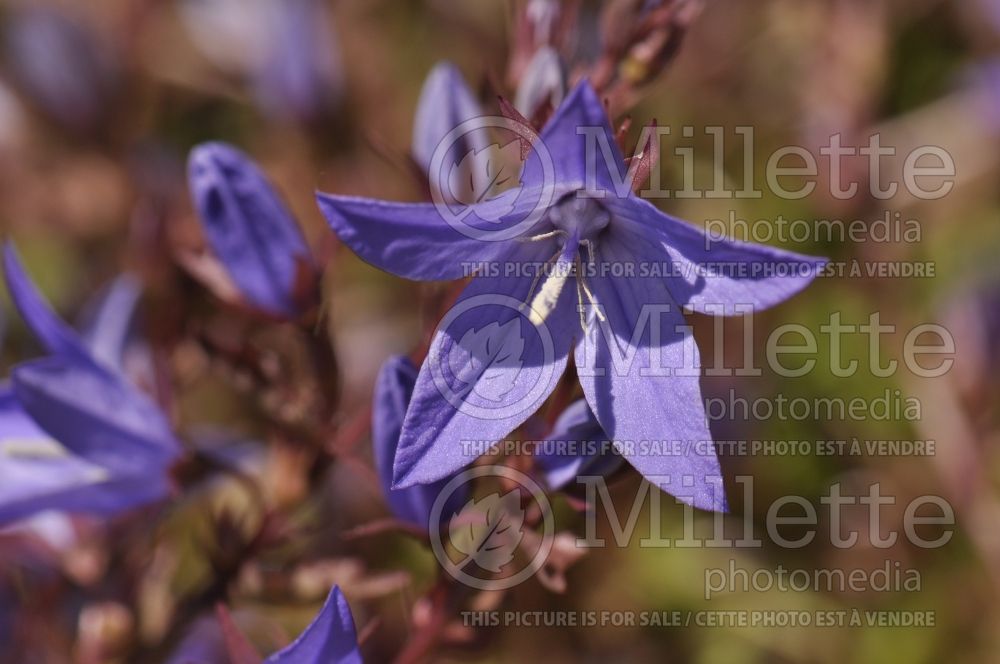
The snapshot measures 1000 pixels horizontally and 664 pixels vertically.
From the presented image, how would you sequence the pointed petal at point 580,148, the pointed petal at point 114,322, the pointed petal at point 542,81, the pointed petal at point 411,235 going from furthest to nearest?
the pointed petal at point 114,322
the pointed petal at point 542,81
the pointed petal at point 411,235
the pointed petal at point 580,148

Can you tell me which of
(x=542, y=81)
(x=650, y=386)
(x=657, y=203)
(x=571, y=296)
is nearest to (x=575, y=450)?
(x=650, y=386)

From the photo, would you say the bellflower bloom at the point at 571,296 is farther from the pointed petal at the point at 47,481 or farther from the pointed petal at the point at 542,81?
Result: the pointed petal at the point at 47,481

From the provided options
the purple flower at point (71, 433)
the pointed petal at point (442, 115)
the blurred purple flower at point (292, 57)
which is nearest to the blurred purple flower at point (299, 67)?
the blurred purple flower at point (292, 57)

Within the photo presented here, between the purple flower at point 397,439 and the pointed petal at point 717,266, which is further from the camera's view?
the purple flower at point 397,439

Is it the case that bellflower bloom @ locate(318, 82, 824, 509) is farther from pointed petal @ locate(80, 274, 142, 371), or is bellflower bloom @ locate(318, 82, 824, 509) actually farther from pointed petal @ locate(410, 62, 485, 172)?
pointed petal @ locate(80, 274, 142, 371)

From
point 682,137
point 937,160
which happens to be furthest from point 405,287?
point 937,160

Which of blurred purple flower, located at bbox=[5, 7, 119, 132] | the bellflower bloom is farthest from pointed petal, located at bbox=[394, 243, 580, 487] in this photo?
blurred purple flower, located at bbox=[5, 7, 119, 132]
